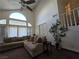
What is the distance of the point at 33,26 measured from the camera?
9.28m

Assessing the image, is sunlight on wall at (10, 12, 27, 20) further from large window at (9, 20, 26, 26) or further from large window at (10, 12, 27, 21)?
large window at (9, 20, 26, 26)

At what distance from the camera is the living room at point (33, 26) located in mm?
3833

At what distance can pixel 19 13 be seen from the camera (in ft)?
27.0

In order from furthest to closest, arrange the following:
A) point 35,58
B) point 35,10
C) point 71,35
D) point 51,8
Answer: point 35,10
point 51,8
point 71,35
point 35,58

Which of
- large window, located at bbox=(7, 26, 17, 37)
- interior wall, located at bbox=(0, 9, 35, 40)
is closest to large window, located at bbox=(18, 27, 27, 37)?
large window, located at bbox=(7, 26, 17, 37)

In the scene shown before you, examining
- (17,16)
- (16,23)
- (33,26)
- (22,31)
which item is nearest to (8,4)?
(17,16)

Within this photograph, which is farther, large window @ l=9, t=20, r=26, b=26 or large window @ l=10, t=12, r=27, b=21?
large window @ l=10, t=12, r=27, b=21

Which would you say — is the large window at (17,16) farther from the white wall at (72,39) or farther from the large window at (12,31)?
the white wall at (72,39)

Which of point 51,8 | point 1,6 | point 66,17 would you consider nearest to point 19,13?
point 1,6

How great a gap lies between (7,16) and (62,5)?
530 centimetres

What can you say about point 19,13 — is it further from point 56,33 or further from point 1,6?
point 56,33

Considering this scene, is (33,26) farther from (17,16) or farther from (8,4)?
(8,4)

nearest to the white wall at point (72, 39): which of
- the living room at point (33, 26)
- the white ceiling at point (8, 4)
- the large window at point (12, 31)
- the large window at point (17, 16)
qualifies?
the living room at point (33, 26)

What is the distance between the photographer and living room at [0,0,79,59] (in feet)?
12.6
